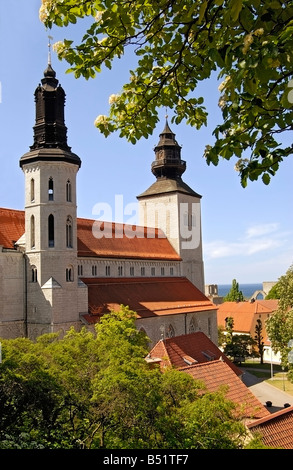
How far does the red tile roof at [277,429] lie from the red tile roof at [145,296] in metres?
15.1

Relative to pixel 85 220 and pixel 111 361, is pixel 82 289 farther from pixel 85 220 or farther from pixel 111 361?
pixel 111 361

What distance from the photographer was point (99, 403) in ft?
36.5

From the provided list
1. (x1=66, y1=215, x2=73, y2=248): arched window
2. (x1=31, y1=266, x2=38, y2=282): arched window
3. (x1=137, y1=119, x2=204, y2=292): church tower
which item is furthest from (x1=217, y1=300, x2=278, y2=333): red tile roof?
(x1=31, y1=266, x2=38, y2=282): arched window

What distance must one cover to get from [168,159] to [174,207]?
19.5 feet

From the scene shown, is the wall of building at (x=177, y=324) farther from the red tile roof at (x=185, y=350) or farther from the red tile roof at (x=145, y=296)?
the red tile roof at (x=185, y=350)

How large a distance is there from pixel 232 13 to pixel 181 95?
2937mm

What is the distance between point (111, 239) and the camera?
38.0 meters

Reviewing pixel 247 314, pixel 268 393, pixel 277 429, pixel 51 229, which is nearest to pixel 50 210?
pixel 51 229

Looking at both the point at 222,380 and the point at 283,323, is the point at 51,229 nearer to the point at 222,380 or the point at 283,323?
the point at 222,380

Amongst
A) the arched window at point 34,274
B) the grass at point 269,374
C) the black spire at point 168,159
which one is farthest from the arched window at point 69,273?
the black spire at point 168,159

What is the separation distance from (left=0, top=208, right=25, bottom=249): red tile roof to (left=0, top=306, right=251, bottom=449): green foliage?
57.7 feet

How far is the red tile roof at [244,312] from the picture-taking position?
55688 millimetres

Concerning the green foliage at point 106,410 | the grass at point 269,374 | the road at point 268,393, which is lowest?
the grass at point 269,374
